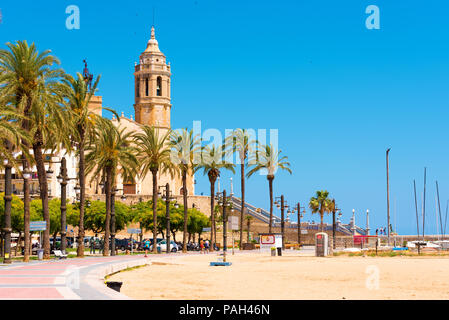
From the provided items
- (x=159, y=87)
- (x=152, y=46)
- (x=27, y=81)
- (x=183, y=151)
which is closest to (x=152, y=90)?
(x=159, y=87)

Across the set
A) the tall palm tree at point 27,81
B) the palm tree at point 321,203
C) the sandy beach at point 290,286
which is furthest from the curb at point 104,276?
the palm tree at point 321,203

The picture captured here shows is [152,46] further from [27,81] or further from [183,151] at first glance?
[27,81]

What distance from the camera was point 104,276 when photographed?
26.5m

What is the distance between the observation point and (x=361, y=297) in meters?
19.8

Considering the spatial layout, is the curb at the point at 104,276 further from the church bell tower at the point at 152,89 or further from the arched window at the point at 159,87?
the arched window at the point at 159,87

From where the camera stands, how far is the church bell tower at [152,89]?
128m

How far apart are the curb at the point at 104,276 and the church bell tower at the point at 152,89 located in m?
87.9

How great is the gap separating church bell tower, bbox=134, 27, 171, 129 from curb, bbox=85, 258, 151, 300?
288 feet

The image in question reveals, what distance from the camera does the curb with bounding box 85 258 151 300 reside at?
16.2m

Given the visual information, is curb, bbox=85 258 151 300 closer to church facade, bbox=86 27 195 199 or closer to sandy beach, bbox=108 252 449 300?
sandy beach, bbox=108 252 449 300

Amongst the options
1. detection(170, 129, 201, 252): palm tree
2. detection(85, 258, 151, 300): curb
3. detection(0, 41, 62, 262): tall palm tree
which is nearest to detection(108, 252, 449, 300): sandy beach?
detection(85, 258, 151, 300): curb

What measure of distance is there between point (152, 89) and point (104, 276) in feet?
338
